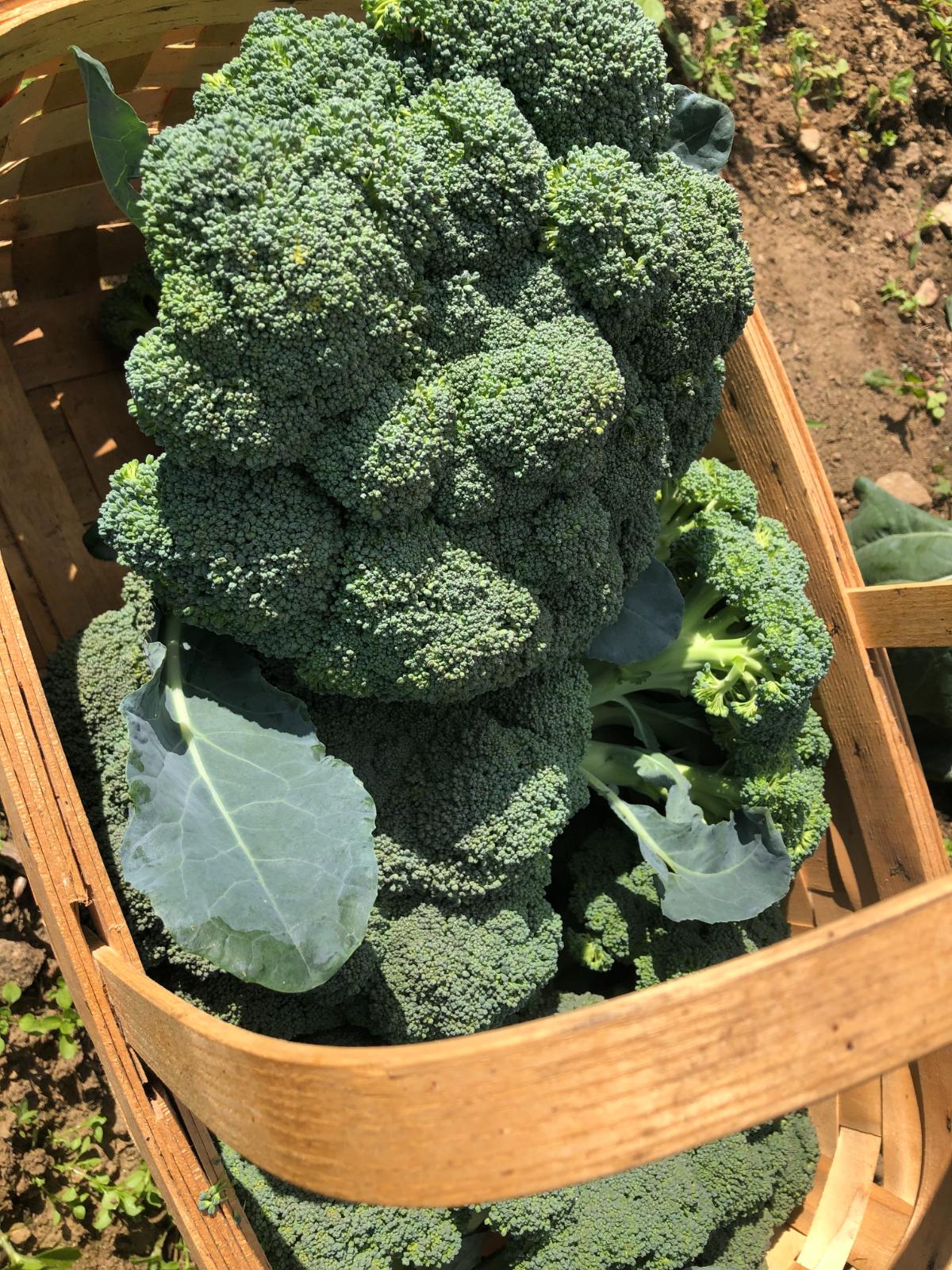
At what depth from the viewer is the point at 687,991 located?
795 millimetres

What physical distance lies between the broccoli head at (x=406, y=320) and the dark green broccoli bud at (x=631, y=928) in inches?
24.2

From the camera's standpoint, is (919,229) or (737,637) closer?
(737,637)

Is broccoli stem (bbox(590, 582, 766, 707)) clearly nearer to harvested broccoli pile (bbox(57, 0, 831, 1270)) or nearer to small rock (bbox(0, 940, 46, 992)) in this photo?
harvested broccoli pile (bbox(57, 0, 831, 1270))

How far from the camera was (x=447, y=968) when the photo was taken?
1.74 metres

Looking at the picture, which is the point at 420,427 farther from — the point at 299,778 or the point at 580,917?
the point at 580,917

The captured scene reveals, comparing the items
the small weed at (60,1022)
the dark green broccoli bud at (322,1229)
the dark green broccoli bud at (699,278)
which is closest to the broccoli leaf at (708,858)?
the dark green broccoli bud at (322,1229)

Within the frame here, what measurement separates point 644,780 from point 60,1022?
1266 mm

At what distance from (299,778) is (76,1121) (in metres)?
1.06

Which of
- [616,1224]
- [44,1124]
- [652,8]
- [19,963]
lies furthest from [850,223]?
[44,1124]

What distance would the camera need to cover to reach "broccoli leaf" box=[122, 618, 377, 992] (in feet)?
4.58

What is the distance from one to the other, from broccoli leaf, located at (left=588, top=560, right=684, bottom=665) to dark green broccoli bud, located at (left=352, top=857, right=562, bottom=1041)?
0.42 meters

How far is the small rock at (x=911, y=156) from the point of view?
115 inches

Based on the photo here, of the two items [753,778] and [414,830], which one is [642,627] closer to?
[753,778]

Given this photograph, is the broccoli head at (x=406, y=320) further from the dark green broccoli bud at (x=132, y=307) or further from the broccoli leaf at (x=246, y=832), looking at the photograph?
the dark green broccoli bud at (x=132, y=307)
